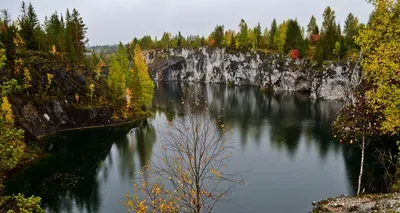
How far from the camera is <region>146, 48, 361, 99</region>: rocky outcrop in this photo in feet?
301

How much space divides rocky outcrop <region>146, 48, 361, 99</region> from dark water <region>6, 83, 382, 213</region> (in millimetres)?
19015

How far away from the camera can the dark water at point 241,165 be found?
31.0 metres

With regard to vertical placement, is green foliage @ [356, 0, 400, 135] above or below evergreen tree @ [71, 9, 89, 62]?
below

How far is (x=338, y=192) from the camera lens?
3169 centimetres

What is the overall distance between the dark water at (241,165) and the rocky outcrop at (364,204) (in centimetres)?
662

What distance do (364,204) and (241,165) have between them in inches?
947

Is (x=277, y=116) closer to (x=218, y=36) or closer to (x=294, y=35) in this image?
(x=294, y=35)

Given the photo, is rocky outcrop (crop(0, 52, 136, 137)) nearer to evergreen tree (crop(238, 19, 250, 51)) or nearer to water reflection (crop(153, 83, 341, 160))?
water reflection (crop(153, 83, 341, 160))

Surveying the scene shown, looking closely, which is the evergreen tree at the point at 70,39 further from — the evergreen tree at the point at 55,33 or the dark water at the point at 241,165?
the dark water at the point at 241,165

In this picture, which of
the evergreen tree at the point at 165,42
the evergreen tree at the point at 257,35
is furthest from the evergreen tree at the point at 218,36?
the evergreen tree at the point at 165,42

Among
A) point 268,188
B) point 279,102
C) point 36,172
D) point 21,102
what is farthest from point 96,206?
point 279,102

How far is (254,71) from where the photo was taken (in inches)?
4941

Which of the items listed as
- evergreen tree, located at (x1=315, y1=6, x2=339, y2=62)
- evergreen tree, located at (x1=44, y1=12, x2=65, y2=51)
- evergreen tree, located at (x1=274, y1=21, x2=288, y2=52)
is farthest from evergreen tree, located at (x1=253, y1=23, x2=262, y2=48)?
evergreen tree, located at (x1=44, y1=12, x2=65, y2=51)

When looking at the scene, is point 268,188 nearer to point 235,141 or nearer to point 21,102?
point 235,141
